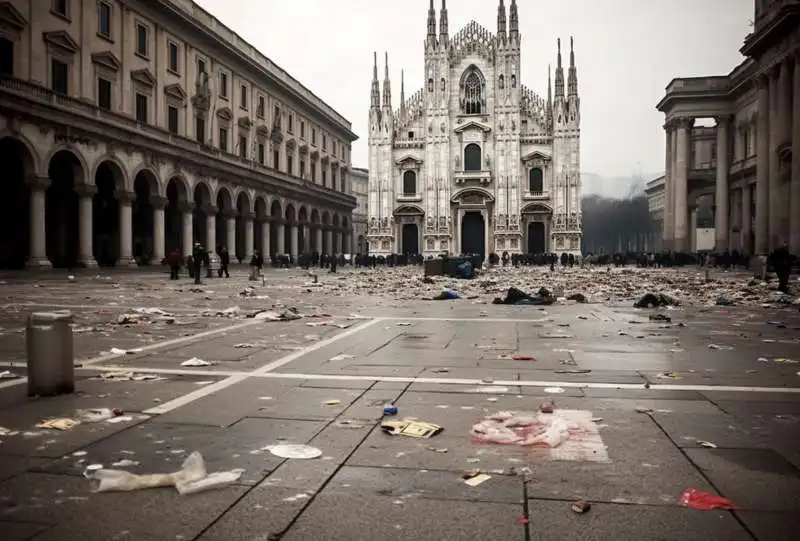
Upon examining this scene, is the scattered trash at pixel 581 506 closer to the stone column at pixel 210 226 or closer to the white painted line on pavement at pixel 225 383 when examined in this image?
the white painted line on pavement at pixel 225 383

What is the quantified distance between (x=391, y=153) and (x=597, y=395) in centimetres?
6195

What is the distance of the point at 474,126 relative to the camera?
65.7 meters

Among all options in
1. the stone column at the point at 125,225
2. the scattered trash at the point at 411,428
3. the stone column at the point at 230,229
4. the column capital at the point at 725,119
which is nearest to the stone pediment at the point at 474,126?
the column capital at the point at 725,119

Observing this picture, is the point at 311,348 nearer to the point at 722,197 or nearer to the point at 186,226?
the point at 186,226

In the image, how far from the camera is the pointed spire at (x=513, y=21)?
6481cm

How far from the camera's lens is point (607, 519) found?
3.06 m

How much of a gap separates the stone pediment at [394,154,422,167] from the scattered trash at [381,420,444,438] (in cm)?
6300

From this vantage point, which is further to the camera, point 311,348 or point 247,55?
point 247,55

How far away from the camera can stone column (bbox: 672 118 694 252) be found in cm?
5756

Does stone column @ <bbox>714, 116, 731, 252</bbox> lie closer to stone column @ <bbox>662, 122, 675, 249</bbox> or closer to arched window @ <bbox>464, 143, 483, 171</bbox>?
stone column @ <bbox>662, 122, 675, 249</bbox>

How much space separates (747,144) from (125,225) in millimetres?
46536

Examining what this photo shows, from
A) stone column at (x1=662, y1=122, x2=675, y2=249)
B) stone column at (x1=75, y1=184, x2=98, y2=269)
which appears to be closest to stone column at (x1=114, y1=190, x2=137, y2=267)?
stone column at (x1=75, y1=184, x2=98, y2=269)

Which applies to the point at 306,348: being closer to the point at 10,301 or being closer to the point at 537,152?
the point at 10,301

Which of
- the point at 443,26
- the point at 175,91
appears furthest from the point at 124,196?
the point at 443,26
